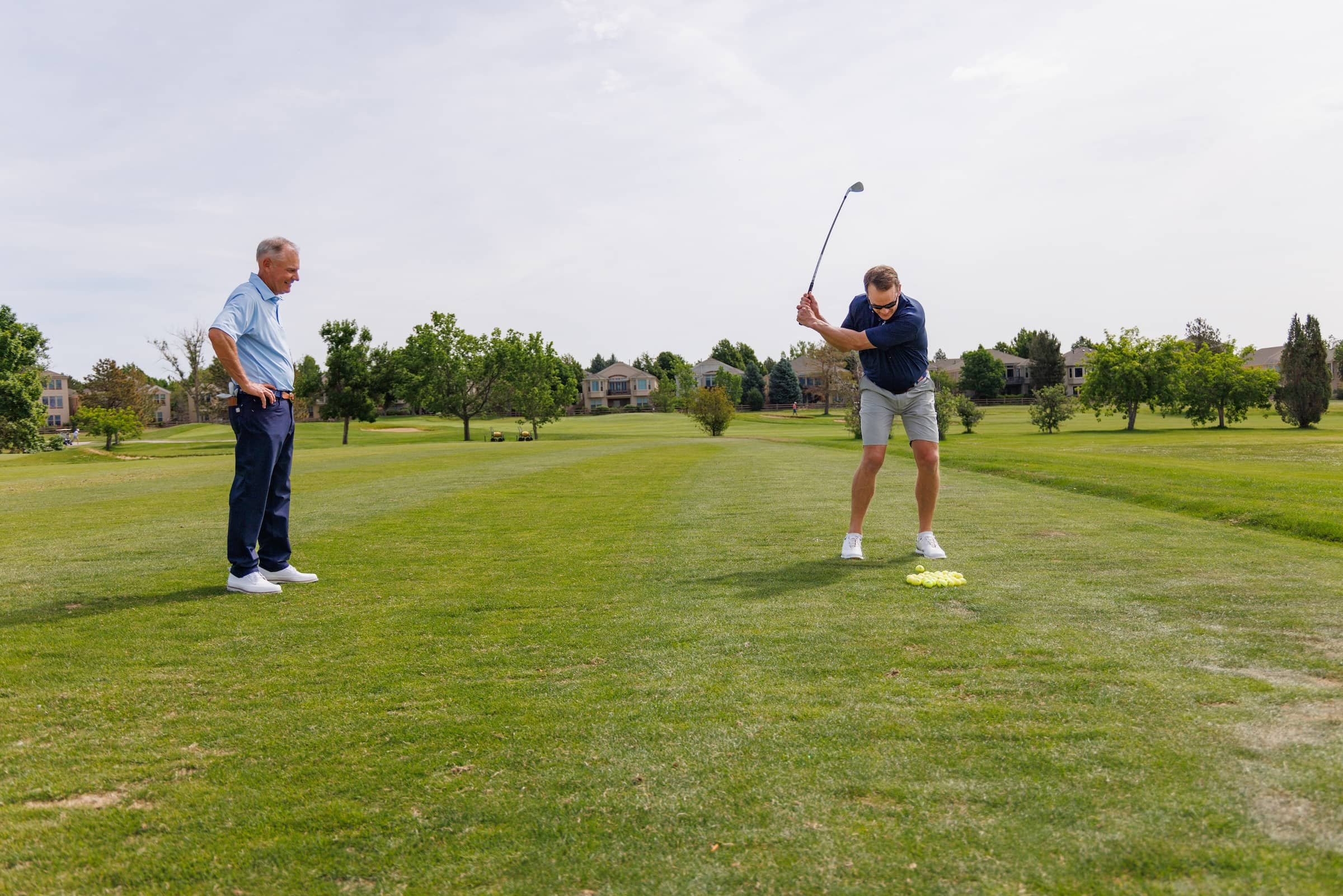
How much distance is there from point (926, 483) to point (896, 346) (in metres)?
1.18

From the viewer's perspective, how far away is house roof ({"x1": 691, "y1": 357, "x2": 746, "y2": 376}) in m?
156

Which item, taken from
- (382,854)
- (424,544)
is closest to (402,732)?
(382,854)

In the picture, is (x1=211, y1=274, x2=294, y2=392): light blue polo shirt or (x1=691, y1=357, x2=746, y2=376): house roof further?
(x1=691, y1=357, x2=746, y2=376): house roof

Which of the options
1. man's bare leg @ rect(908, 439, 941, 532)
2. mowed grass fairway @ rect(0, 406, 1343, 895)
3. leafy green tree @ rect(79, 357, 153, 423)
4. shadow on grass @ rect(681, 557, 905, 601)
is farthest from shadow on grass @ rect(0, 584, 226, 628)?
leafy green tree @ rect(79, 357, 153, 423)

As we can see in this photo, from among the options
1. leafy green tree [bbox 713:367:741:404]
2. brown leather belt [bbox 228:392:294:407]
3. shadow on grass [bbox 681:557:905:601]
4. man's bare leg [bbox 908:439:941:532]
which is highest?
leafy green tree [bbox 713:367:741:404]

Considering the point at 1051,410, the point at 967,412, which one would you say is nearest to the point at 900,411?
the point at 967,412

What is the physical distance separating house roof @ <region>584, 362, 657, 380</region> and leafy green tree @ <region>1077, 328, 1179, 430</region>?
95637mm

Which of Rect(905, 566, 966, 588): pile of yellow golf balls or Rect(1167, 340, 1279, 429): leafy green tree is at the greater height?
Rect(1167, 340, 1279, 429): leafy green tree

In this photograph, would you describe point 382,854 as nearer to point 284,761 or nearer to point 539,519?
point 284,761

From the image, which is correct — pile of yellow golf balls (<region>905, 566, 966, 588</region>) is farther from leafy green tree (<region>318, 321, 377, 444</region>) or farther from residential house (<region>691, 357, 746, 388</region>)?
residential house (<region>691, 357, 746, 388</region>)

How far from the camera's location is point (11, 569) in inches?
278

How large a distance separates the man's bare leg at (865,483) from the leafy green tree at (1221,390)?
213 ft

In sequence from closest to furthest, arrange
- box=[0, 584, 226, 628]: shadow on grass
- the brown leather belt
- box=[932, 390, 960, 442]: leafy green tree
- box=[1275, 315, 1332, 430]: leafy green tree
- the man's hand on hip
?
box=[0, 584, 226, 628]: shadow on grass → the man's hand on hip → the brown leather belt → box=[932, 390, 960, 442]: leafy green tree → box=[1275, 315, 1332, 430]: leafy green tree

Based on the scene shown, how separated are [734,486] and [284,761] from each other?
1142 centimetres
